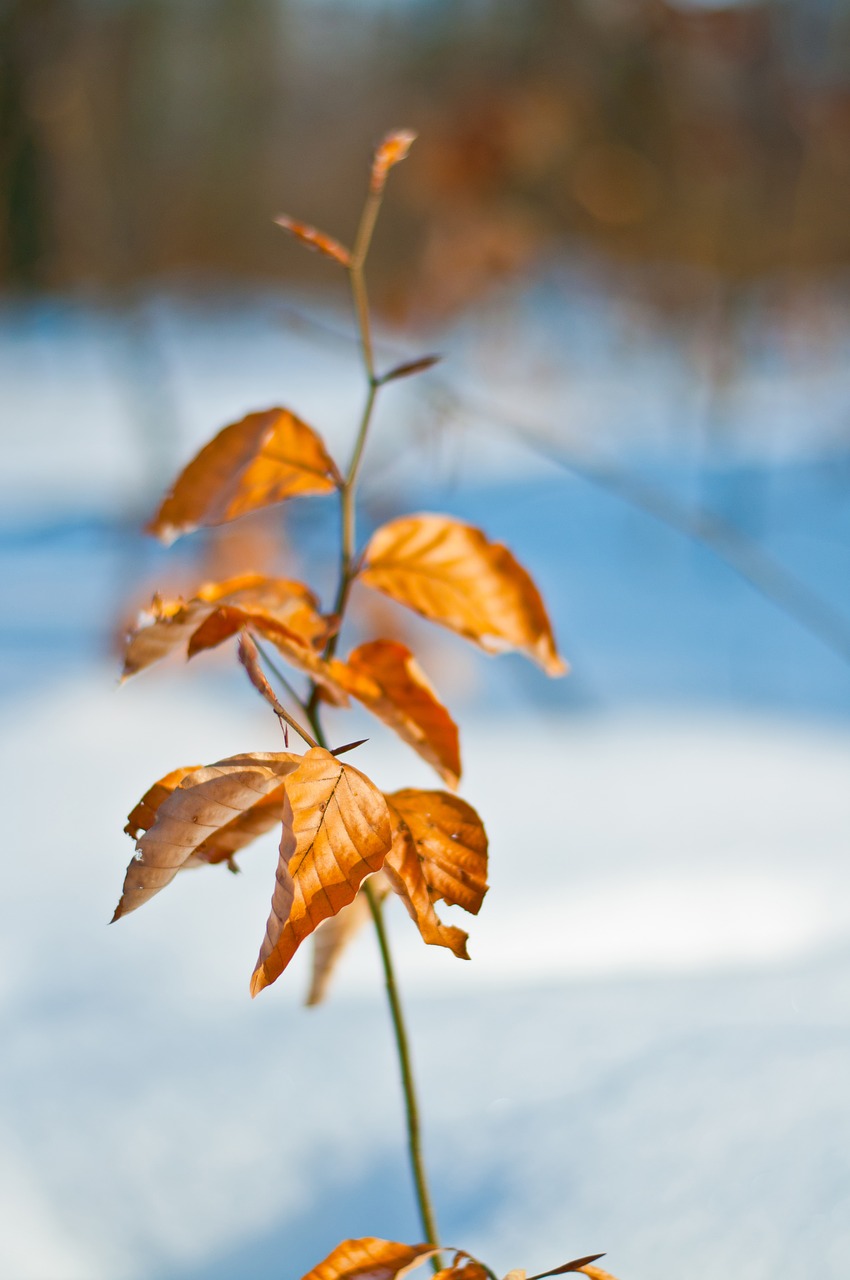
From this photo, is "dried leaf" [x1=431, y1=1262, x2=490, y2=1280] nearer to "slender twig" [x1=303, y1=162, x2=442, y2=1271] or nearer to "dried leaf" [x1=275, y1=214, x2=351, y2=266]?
"slender twig" [x1=303, y1=162, x2=442, y2=1271]

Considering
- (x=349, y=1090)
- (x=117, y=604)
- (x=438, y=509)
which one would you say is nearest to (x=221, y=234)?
(x=438, y=509)

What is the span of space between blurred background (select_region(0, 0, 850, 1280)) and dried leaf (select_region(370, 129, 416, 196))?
6.1 inches

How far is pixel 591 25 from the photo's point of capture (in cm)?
307

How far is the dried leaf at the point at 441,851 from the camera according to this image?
→ 248 millimetres

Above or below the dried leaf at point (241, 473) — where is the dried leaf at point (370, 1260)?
below

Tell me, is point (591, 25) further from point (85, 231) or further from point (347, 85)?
point (347, 85)

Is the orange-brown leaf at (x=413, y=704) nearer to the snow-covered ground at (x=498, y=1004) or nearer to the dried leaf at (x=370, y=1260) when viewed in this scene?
the dried leaf at (x=370, y=1260)

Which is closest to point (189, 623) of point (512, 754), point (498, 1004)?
point (498, 1004)

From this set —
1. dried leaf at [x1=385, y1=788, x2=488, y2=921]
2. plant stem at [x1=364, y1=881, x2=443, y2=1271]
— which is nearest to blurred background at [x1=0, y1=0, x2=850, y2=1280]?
plant stem at [x1=364, y1=881, x2=443, y2=1271]

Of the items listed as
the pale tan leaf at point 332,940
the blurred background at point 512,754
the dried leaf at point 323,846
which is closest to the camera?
the dried leaf at point 323,846

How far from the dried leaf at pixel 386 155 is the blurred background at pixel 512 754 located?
0.16 m

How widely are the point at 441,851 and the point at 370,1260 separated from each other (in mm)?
111

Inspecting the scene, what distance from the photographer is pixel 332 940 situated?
337 millimetres

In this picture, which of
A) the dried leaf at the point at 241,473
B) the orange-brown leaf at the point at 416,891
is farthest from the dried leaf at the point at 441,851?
the dried leaf at the point at 241,473
